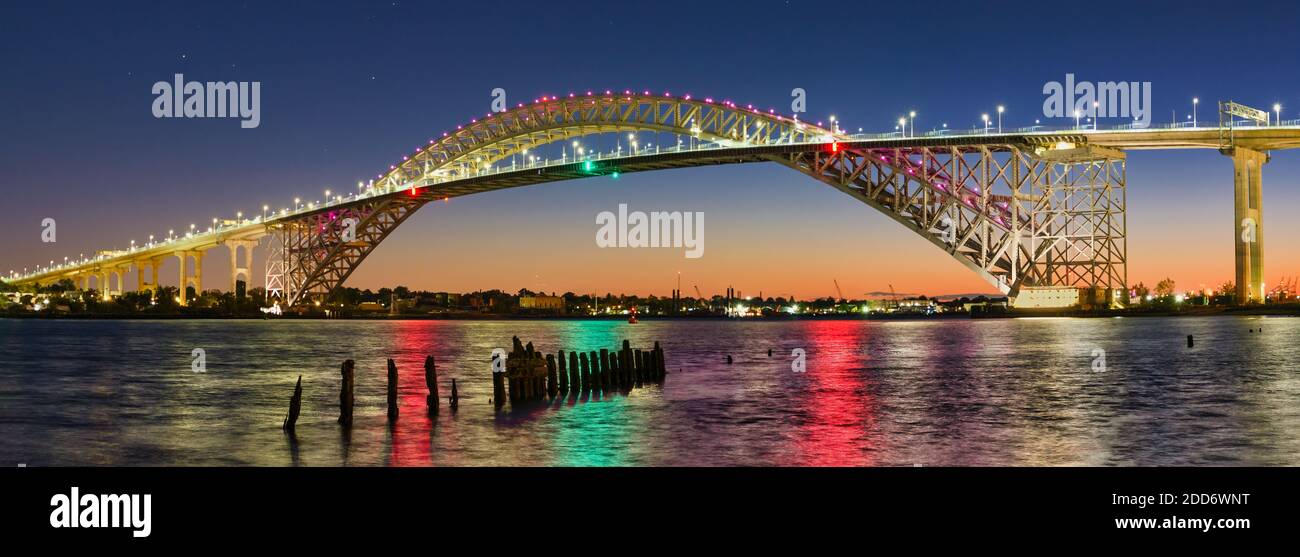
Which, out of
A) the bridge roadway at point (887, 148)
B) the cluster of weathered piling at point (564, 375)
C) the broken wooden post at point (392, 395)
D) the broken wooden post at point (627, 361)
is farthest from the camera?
the bridge roadway at point (887, 148)

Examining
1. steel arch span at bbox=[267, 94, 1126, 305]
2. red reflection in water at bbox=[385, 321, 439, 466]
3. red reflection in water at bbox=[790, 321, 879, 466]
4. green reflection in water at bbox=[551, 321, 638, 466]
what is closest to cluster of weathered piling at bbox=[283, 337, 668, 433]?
red reflection in water at bbox=[385, 321, 439, 466]

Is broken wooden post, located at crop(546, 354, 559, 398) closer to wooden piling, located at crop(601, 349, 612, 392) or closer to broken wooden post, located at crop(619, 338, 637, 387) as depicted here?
wooden piling, located at crop(601, 349, 612, 392)

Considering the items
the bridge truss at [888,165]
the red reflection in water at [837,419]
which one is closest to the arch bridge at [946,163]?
the bridge truss at [888,165]

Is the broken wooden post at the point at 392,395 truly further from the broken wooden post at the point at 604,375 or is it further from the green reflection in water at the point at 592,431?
the broken wooden post at the point at 604,375

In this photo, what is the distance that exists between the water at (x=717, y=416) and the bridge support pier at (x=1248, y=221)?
26.7 m

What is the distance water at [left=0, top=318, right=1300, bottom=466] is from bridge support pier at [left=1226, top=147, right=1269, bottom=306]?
26740mm

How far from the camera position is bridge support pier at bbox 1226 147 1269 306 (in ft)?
170

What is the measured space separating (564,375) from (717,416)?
12.9 feet

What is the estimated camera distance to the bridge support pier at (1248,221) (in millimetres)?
51688

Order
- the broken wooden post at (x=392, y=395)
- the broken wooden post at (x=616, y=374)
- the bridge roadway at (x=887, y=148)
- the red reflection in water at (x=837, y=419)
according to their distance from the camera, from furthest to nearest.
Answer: the bridge roadway at (x=887, y=148) → the broken wooden post at (x=616, y=374) → the broken wooden post at (x=392, y=395) → the red reflection in water at (x=837, y=419)

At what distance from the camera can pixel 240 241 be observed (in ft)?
281
